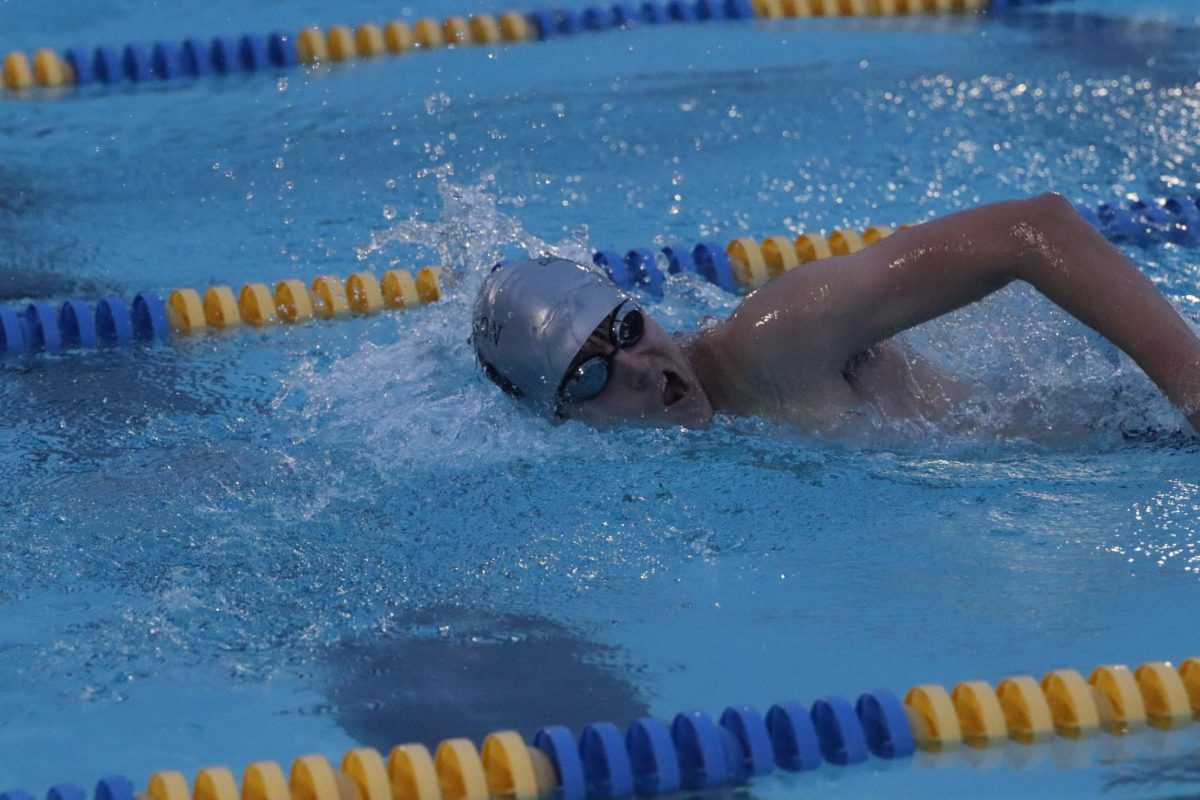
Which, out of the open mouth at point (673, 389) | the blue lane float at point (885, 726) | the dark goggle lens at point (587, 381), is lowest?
the blue lane float at point (885, 726)

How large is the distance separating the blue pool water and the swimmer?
0.35 feet

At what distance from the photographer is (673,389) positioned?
310 centimetres

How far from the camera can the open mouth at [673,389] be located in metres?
3.09

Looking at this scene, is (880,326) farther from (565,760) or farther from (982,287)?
(565,760)

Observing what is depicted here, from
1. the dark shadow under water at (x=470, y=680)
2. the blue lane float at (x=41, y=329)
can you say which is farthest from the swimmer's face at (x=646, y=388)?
the blue lane float at (x=41, y=329)

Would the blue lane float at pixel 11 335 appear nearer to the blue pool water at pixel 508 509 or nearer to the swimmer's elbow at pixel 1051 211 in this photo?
the blue pool water at pixel 508 509

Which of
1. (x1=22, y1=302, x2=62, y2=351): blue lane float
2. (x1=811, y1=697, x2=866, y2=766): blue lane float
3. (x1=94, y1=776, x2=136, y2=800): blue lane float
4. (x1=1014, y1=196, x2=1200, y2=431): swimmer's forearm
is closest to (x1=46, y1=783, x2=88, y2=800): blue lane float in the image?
(x1=94, y1=776, x2=136, y2=800): blue lane float

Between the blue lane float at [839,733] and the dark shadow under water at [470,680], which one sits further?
the dark shadow under water at [470,680]

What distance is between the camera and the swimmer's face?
304cm

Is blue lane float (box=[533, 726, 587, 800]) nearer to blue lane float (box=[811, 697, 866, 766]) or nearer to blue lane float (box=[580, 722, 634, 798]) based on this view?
blue lane float (box=[580, 722, 634, 798])

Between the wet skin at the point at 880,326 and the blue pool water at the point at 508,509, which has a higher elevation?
the wet skin at the point at 880,326

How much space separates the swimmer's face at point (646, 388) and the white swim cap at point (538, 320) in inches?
1.5

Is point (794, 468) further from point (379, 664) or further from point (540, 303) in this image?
point (379, 664)

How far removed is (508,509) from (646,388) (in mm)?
334
